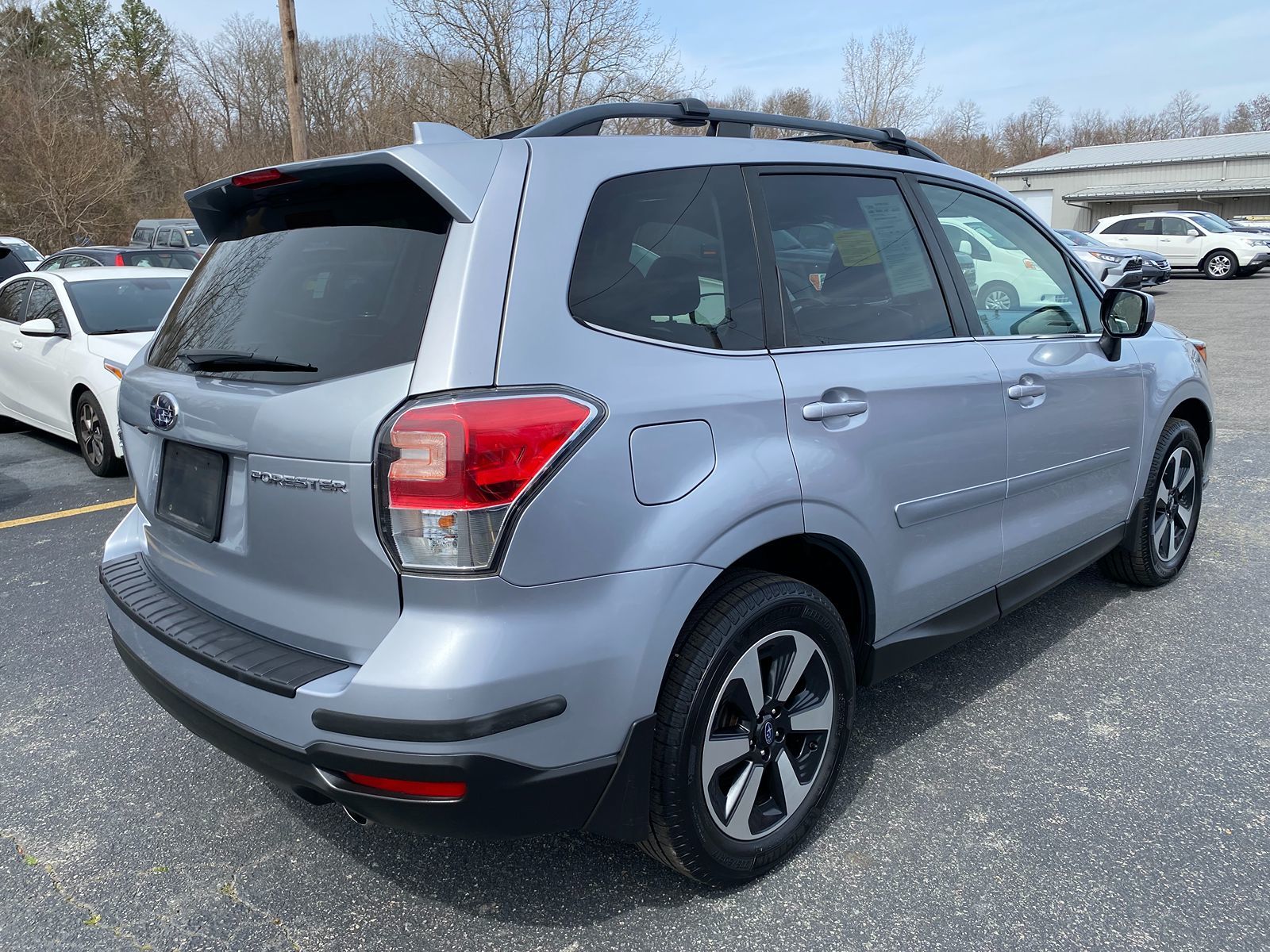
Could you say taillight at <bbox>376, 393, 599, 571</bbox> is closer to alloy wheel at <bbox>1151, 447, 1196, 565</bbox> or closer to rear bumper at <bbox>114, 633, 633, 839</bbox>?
rear bumper at <bbox>114, 633, 633, 839</bbox>

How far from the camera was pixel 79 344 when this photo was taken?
6902 mm

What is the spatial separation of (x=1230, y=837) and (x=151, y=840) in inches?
114

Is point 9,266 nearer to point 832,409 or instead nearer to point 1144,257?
point 832,409

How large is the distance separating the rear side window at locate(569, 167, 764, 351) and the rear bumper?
0.94 m

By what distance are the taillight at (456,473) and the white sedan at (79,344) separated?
5483mm

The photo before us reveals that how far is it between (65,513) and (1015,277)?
557 cm

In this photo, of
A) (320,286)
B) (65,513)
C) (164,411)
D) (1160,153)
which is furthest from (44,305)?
(1160,153)

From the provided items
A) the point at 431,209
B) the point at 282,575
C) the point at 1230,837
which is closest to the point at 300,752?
the point at 282,575

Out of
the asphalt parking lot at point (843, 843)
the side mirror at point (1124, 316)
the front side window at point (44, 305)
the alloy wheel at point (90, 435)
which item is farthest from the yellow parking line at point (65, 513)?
the side mirror at point (1124, 316)

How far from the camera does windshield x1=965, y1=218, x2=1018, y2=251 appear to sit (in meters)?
3.26

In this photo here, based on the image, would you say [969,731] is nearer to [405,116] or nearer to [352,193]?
[352,193]

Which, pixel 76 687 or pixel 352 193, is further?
pixel 76 687

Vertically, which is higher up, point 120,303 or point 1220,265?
point 120,303

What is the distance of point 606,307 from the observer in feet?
6.66
